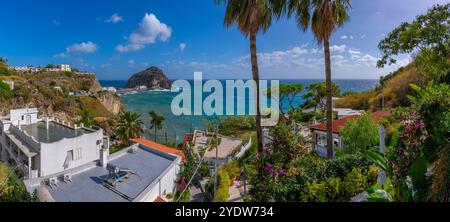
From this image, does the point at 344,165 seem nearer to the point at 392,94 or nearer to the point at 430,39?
the point at 430,39

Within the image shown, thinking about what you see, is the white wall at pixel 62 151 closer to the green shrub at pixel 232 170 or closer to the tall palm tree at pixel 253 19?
the green shrub at pixel 232 170

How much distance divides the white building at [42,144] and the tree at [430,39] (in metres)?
10.8

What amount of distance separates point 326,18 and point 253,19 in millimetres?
1995

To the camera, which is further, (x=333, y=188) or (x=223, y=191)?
(x=223, y=191)

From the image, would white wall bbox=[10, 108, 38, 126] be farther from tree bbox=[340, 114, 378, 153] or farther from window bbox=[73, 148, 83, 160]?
tree bbox=[340, 114, 378, 153]

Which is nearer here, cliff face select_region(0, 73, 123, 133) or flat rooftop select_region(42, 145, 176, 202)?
flat rooftop select_region(42, 145, 176, 202)

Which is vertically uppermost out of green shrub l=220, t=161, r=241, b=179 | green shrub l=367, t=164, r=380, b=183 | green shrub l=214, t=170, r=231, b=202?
green shrub l=367, t=164, r=380, b=183

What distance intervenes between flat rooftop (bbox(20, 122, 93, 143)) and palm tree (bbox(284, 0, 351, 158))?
33.8 ft

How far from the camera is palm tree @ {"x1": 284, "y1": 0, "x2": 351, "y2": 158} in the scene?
693cm

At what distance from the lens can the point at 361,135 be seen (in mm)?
8867

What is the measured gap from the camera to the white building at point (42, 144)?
10352mm

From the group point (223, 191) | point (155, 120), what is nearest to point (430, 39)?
point (223, 191)

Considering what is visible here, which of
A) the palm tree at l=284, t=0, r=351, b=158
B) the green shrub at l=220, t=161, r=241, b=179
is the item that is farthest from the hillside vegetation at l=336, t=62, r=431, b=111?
the green shrub at l=220, t=161, r=241, b=179
